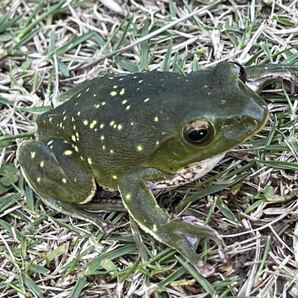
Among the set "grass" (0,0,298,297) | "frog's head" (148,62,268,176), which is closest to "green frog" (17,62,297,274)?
"frog's head" (148,62,268,176)

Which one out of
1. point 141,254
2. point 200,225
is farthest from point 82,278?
point 200,225

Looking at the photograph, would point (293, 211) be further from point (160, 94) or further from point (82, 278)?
point (82, 278)

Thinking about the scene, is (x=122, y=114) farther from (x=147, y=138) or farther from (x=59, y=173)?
(x=59, y=173)

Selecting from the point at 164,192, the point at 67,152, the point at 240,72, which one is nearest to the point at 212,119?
the point at 240,72

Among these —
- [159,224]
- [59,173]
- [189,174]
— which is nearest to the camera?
[159,224]

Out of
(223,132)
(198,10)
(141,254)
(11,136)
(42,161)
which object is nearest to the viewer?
(223,132)
